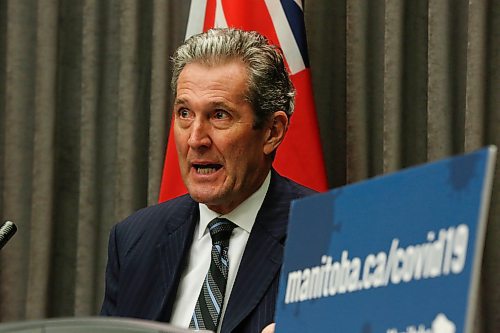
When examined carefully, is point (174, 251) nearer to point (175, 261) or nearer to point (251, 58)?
point (175, 261)

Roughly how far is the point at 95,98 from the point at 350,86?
33.7 inches

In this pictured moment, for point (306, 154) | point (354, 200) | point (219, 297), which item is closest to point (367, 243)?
point (354, 200)

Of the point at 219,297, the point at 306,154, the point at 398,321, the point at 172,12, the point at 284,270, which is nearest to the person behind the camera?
the point at 398,321

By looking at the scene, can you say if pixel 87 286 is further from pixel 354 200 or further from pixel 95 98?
pixel 354 200

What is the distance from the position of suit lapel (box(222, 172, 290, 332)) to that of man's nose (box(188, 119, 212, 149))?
0.63ft

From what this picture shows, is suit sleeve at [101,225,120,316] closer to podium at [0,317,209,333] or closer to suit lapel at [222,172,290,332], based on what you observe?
suit lapel at [222,172,290,332]

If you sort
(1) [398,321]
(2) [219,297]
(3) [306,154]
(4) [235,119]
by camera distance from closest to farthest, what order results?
(1) [398,321] < (2) [219,297] < (4) [235,119] < (3) [306,154]

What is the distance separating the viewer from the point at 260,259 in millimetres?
1801

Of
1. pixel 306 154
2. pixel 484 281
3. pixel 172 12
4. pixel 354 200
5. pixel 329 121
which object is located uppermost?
pixel 172 12

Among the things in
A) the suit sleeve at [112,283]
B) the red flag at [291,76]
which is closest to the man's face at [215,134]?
the suit sleeve at [112,283]

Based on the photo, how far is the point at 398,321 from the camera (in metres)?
0.75

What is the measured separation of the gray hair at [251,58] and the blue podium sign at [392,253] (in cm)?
99

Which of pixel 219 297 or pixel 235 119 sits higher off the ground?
pixel 235 119

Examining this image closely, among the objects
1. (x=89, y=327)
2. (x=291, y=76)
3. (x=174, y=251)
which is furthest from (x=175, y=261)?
(x=89, y=327)
